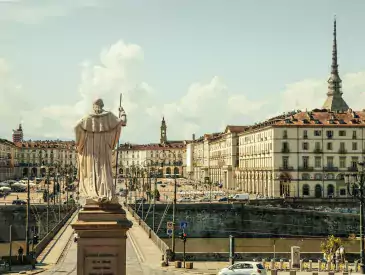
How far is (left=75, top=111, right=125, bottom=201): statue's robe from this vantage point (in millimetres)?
17328

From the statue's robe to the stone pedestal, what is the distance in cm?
115

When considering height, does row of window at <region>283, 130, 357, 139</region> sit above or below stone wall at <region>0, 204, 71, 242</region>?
above

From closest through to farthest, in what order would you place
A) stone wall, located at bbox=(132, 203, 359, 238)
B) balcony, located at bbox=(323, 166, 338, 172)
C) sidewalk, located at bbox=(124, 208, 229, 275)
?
sidewalk, located at bbox=(124, 208, 229, 275)
stone wall, located at bbox=(132, 203, 359, 238)
balcony, located at bbox=(323, 166, 338, 172)

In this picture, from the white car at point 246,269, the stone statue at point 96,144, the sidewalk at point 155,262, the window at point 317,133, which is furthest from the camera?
the window at point 317,133

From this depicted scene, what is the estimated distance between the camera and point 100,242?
53.1ft

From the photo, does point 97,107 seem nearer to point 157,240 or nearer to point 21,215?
point 157,240

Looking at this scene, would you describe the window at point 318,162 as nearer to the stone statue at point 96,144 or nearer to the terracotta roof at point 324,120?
the terracotta roof at point 324,120

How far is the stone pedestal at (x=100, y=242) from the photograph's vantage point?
16.1m

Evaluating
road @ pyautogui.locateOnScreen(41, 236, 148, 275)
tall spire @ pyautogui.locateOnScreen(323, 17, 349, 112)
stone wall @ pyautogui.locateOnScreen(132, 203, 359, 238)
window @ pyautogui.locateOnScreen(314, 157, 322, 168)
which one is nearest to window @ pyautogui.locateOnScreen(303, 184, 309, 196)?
window @ pyautogui.locateOnScreen(314, 157, 322, 168)

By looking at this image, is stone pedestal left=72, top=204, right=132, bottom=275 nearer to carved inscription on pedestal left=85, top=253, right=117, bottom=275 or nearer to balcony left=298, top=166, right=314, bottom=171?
carved inscription on pedestal left=85, top=253, right=117, bottom=275

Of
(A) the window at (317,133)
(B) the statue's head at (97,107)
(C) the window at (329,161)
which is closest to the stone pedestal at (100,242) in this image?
(B) the statue's head at (97,107)

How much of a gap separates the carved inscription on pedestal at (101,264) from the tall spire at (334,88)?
160590 millimetres

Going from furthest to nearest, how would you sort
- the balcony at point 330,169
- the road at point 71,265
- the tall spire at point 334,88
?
the tall spire at point 334,88
the balcony at point 330,169
the road at point 71,265

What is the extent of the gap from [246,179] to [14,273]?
107811 mm
